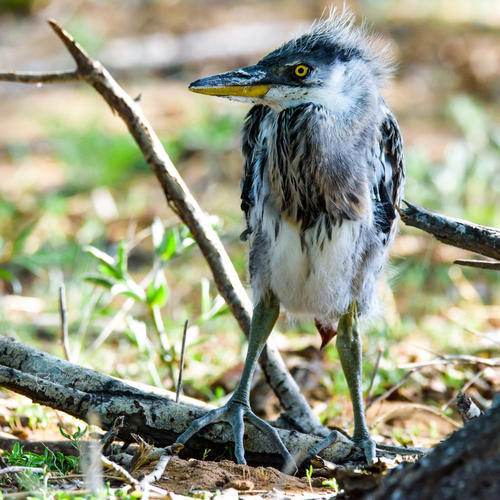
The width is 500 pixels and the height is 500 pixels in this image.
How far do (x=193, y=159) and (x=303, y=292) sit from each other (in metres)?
4.96

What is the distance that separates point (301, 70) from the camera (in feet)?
11.6

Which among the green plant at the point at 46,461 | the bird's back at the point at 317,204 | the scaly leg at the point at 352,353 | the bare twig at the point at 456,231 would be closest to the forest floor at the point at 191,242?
Answer: the green plant at the point at 46,461

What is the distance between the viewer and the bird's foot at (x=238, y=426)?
329 centimetres

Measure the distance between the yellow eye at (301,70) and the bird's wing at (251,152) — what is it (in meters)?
0.29

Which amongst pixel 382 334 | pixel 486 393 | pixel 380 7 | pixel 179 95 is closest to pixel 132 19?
pixel 179 95

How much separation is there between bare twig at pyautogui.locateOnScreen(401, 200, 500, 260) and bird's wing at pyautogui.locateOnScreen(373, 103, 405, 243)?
104cm

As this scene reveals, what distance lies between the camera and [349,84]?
12.0ft

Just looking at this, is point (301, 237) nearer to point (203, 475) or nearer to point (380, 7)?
point (203, 475)

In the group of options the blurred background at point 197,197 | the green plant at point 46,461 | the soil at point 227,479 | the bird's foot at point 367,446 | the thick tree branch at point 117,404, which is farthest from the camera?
the blurred background at point 197,197

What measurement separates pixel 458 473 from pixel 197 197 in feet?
18.3

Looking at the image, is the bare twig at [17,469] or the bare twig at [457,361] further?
the bare twig at [457,361]

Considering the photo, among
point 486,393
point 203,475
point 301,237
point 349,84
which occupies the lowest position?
point 486,393

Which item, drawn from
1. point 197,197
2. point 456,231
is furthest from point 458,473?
point 197,197

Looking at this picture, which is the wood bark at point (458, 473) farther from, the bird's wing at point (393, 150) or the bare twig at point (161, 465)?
the bird's wing at point (393, 150)
